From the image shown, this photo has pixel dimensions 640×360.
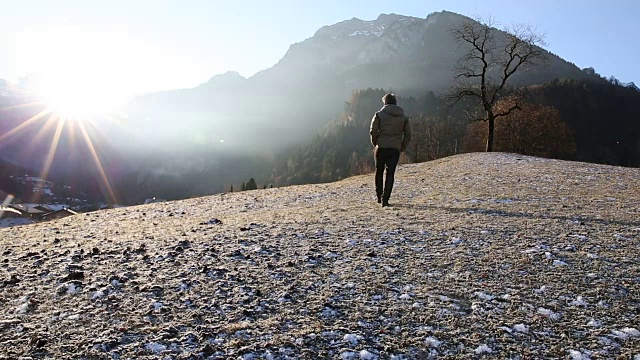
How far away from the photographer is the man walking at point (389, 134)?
12.2m

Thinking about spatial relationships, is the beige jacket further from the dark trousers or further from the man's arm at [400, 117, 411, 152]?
the dark trousers

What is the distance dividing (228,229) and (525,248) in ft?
20.1

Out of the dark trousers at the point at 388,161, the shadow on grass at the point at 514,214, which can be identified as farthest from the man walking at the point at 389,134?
the shadow on grass at the point at 514,214

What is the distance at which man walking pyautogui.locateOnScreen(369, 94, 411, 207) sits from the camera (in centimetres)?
1217

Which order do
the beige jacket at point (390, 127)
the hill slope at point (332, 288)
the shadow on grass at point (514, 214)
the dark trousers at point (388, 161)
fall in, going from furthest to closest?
the dark trousers at point (388, 161) < the beige jacket at point (390, 127) < the shadow on grass at point (514, 214) < the hill slope at point (332, 288)

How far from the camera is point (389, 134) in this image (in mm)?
12266

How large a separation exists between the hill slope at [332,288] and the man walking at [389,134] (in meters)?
2.39

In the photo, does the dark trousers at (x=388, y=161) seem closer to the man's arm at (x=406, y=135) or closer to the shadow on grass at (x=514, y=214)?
the man's arm at (x=406, y=135)

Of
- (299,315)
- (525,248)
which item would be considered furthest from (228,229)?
(525,248)

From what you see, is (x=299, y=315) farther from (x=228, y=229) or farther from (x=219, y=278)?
(x=228, y=229)

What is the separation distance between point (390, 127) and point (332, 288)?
7.62 m

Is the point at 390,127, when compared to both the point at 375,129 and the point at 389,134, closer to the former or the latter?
the point at 389,134

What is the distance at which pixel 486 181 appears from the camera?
1750 centimetres

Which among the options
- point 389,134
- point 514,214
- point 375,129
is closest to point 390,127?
point 389,134
